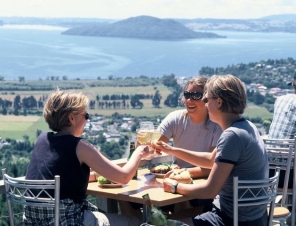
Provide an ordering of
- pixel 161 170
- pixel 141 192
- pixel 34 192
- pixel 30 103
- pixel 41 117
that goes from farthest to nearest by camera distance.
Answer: pixel 30 103
pixel 41 117
pixel 161 170
pixel 141 192
pixel 34 192

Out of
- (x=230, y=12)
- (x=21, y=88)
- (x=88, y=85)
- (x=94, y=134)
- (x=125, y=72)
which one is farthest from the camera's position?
(x=230, y=12)

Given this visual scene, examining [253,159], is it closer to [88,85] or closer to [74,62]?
[88,85]

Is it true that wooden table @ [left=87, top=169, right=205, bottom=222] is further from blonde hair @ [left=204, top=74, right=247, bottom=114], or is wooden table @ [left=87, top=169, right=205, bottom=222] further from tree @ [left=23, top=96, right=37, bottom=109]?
tree @ [left=23, top=96, right=37, bottom=109]

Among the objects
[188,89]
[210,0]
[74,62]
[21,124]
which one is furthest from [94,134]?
[210,0]

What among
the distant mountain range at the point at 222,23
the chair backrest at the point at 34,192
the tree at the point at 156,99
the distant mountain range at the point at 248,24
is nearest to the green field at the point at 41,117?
the tree at the point at 156,99

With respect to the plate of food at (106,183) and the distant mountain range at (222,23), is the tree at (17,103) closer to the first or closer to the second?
the distant mountain range at (222,23)

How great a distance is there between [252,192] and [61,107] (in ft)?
3.69

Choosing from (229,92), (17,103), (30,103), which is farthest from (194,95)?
(17,103)

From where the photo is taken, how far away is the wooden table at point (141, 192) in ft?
10.5

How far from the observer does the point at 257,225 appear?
10.4ft

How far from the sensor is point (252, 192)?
3.11 meters

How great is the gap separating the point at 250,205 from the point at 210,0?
98.5 m

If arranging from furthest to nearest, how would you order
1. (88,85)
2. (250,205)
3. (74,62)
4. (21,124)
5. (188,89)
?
(74,62) < (88,85) < (21,124) < (188,89) < (250,205)

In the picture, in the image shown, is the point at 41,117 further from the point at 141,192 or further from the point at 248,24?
the point at 141,192
